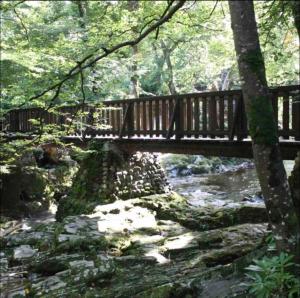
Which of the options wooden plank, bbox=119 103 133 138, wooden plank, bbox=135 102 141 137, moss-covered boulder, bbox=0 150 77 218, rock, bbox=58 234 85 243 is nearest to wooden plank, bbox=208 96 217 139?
wooden plank, bbox=135 102 141 137

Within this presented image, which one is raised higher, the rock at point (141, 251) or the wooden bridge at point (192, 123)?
the wooden bridge at point (192, 123)

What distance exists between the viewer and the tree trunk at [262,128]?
3666 millimetres

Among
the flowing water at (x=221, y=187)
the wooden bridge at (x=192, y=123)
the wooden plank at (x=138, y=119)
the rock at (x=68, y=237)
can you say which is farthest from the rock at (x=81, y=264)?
the flowing water at (x=221, y=187)

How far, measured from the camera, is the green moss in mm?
3674

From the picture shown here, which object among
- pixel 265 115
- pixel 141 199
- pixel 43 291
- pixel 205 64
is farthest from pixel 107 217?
pixel 205 64

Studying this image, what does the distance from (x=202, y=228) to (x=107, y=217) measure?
2.28 metres

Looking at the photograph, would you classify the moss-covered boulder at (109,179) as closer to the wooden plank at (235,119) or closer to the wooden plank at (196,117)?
the wooden plank at (196,117)

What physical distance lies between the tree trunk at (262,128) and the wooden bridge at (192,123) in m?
2.79

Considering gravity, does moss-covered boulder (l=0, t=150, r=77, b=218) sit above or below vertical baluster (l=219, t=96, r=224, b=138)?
below

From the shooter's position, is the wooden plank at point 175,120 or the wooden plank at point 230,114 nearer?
the wooden plank at point 230,114

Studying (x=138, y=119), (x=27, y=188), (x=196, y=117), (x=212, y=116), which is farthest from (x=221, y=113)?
(x=27, y=188)

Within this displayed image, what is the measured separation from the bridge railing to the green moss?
2.77 m

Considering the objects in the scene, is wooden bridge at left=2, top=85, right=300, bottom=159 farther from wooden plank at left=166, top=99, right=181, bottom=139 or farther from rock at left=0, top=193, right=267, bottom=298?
rock at left=0, top=193, right=267, bottom=298

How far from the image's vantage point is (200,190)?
16250 millimetres
